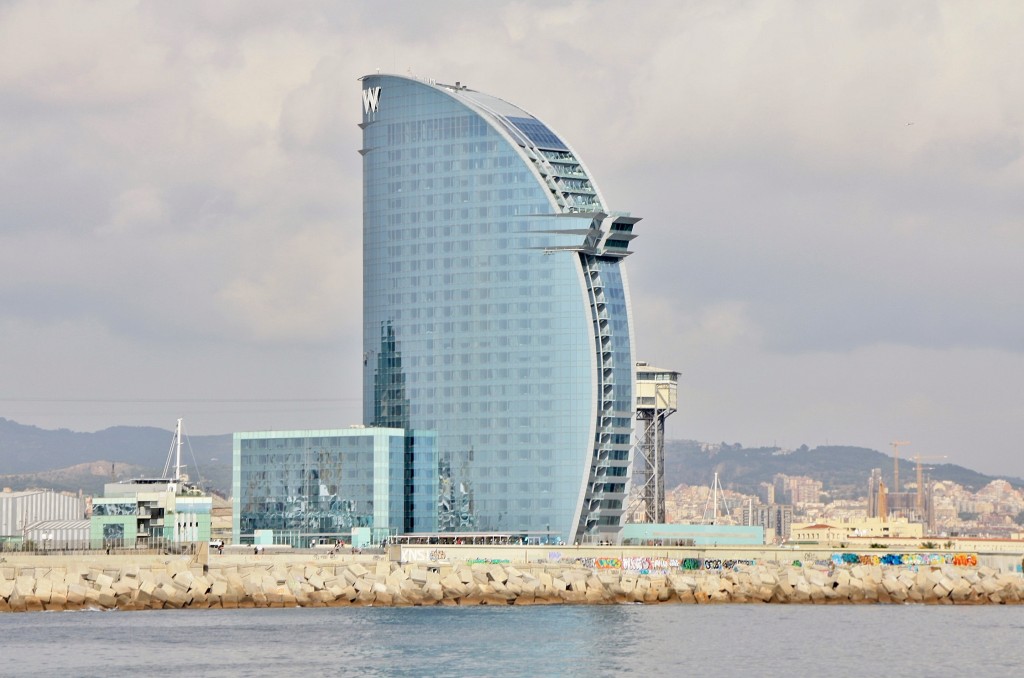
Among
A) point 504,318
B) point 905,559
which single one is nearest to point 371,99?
point 504,318

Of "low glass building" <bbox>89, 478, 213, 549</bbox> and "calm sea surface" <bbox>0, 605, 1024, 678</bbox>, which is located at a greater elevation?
"low glass building" <bbox>89, 478, 213, 549</bbox>

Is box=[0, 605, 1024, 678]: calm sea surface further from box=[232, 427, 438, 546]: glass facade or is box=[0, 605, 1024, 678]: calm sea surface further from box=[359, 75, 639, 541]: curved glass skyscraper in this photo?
box=[232, 427, 438, 546]: glass facade

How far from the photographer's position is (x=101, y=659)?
92.4 metres

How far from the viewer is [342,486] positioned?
629 ft

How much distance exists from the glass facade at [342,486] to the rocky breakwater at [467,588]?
169 ft

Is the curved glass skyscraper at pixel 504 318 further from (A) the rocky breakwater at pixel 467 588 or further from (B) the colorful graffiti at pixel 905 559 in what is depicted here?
(A) the rocky breakwater at pixel 467 588

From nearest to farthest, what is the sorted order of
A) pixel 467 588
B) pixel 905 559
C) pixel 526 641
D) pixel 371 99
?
pixel 526 641, pixel 467 588, pixel 905 559, pixel 371 99

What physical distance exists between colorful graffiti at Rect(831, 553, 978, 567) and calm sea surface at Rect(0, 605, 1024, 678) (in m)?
46.1

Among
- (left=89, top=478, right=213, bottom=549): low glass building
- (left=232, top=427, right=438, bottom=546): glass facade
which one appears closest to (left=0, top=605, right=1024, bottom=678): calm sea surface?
(left=89, top=478, right=213, bottom=549): low glass building

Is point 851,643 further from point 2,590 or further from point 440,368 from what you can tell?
point 440,368

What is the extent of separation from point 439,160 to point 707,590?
7330cm

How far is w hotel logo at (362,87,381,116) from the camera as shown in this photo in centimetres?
19812

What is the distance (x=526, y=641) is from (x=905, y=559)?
85.3 metres

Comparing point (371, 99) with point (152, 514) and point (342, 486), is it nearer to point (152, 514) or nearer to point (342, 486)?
point (342, 486)
